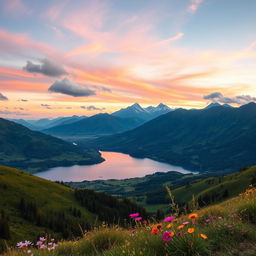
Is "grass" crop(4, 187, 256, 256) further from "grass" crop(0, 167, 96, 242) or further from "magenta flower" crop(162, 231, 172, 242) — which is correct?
"grass" crop(0, 167, 96, 242)

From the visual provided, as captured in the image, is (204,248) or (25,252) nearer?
(204,248)

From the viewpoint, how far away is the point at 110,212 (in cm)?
13412

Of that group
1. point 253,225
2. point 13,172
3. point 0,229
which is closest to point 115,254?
point 253,225

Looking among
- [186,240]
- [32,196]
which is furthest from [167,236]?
[32,196]

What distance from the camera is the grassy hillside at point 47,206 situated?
270 ft

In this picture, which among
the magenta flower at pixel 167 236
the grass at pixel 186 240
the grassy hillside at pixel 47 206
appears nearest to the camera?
the magenta flower at pixel 167 236

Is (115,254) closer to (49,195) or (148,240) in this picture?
(148,240)

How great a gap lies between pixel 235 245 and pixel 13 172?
151 metres

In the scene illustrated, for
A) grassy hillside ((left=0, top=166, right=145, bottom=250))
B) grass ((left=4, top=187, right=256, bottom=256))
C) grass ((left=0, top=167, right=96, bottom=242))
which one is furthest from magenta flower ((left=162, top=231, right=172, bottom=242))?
grass ((left=0, top=167, right=96, bottom=242))

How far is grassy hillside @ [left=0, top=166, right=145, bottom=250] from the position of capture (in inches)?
3239

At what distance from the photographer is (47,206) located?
112 m

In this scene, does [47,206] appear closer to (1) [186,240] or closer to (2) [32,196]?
(2) [32,196]

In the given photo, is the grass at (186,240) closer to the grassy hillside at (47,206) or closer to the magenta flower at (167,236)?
the magenta flower at (167,236)

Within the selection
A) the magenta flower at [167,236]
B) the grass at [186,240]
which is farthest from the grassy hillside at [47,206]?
the magenta flower at [167,236]
